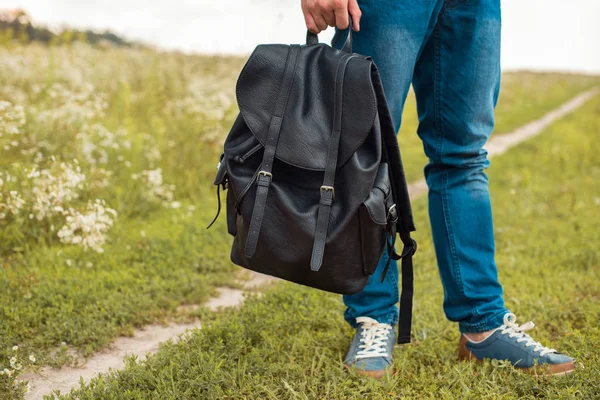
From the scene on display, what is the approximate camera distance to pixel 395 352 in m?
2.34

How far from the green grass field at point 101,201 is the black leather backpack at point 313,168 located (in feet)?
3.99

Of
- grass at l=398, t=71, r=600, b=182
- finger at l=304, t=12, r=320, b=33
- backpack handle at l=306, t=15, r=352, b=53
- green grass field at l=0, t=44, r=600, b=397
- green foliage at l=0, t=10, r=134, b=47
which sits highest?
finger at l=304, t=12, r=320, b=33

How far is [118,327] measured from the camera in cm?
265

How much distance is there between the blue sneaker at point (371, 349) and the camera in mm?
2131

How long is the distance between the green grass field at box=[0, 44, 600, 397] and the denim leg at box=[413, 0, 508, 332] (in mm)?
1424

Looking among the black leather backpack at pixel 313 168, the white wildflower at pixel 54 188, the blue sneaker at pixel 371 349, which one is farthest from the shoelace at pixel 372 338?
the white wildflower at pixel 54 188

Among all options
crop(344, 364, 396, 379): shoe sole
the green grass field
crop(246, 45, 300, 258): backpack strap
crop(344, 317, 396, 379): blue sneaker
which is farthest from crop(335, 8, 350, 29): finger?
the green grass field

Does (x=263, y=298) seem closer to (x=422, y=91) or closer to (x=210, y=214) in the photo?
(x=422, y=91)

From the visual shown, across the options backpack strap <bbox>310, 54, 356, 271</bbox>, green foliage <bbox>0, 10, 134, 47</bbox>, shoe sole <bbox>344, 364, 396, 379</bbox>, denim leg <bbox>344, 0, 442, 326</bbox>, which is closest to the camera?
backpack strap <bbox>310, 54, 356, 271</bbox>

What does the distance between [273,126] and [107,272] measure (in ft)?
6.11

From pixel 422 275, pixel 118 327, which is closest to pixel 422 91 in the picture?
pixel 422 275

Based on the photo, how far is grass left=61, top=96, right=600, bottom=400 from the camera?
1.99 m

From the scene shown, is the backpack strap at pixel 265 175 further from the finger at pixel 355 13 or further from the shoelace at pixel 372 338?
the shoelace at pixel 372 338

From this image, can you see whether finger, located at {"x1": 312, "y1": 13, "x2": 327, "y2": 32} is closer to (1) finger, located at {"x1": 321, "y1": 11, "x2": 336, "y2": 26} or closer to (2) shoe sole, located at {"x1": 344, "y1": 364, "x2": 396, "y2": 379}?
(1) finger, located at {"x1": 321, "y1": 11, "x2": 336, "y2": 26}
